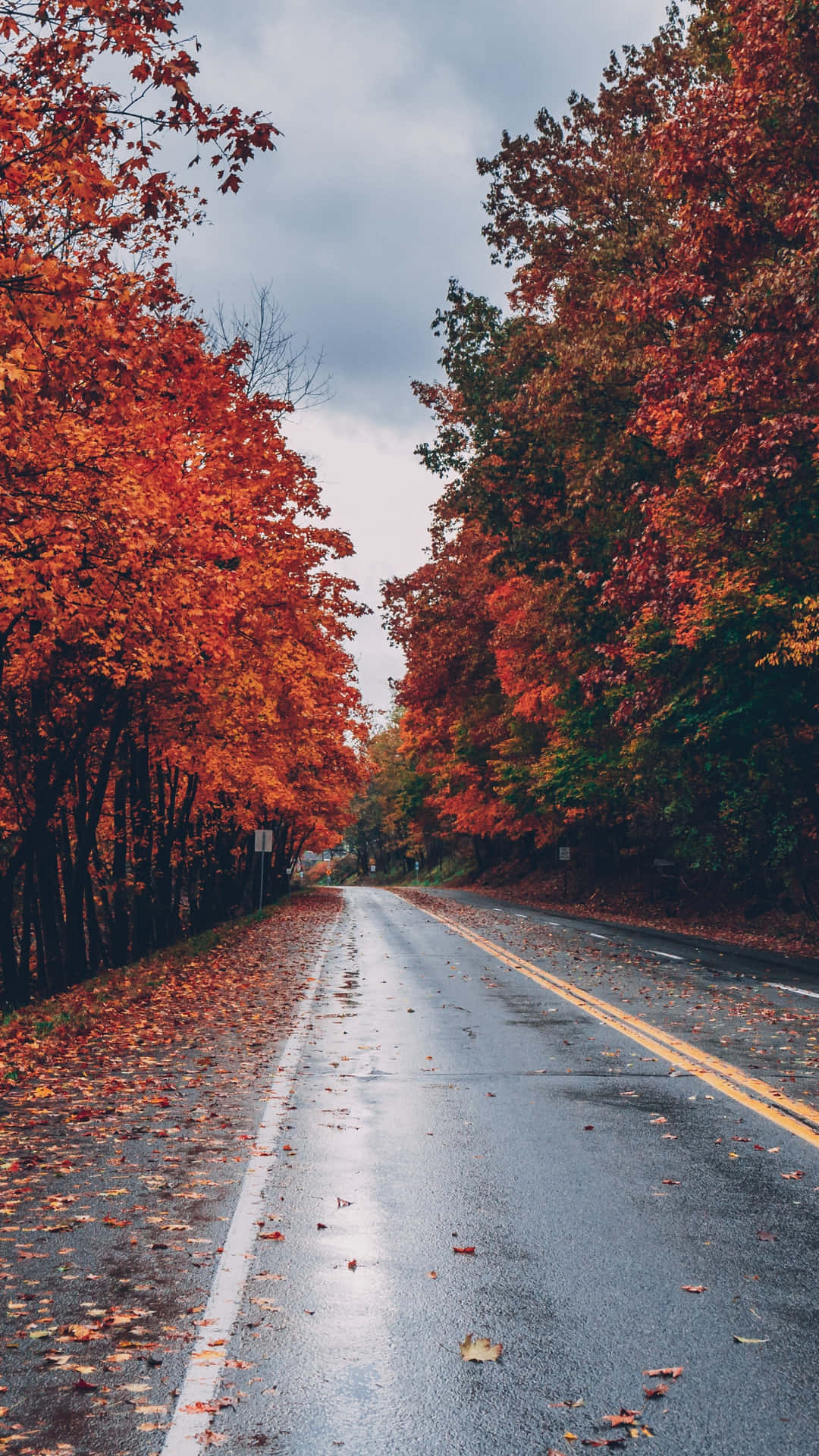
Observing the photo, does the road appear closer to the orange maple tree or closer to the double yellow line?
the double yellow line

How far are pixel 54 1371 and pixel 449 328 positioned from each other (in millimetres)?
27092

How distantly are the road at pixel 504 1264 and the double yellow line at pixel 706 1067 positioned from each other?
47 millimetres

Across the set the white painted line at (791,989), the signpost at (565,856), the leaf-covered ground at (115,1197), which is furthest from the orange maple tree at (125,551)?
the signpost at (565,856)

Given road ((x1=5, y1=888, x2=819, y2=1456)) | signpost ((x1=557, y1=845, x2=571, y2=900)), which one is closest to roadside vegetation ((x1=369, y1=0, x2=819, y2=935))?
signpost ((x1=557, y1=845, x2=571, y2=900))

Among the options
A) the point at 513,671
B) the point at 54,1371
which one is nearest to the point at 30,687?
the point at 54,1371

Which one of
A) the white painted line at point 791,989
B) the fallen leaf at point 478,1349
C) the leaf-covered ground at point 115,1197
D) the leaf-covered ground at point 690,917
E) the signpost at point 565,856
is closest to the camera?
the leaf-covered ground at point 115,1197

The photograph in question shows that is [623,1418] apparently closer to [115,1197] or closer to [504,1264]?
[504,1264]

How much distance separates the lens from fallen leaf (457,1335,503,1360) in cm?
425

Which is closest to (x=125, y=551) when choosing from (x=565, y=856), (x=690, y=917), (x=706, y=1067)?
(x=706, y=1067)

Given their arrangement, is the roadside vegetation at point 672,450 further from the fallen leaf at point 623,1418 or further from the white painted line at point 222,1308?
the fallen leaf at point 623,1418

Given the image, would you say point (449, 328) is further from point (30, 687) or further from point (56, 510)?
point (56, 510)

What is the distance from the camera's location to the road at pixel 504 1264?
3805 mm

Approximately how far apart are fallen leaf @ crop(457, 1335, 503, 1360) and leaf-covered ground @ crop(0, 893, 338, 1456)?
101 cm

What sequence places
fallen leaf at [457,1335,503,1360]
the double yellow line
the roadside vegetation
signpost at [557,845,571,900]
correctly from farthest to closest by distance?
signpost at [557,845,571,900] → the roadside vegetation → the double yellow line → fallen leaf at [457,1335,503,1360]
